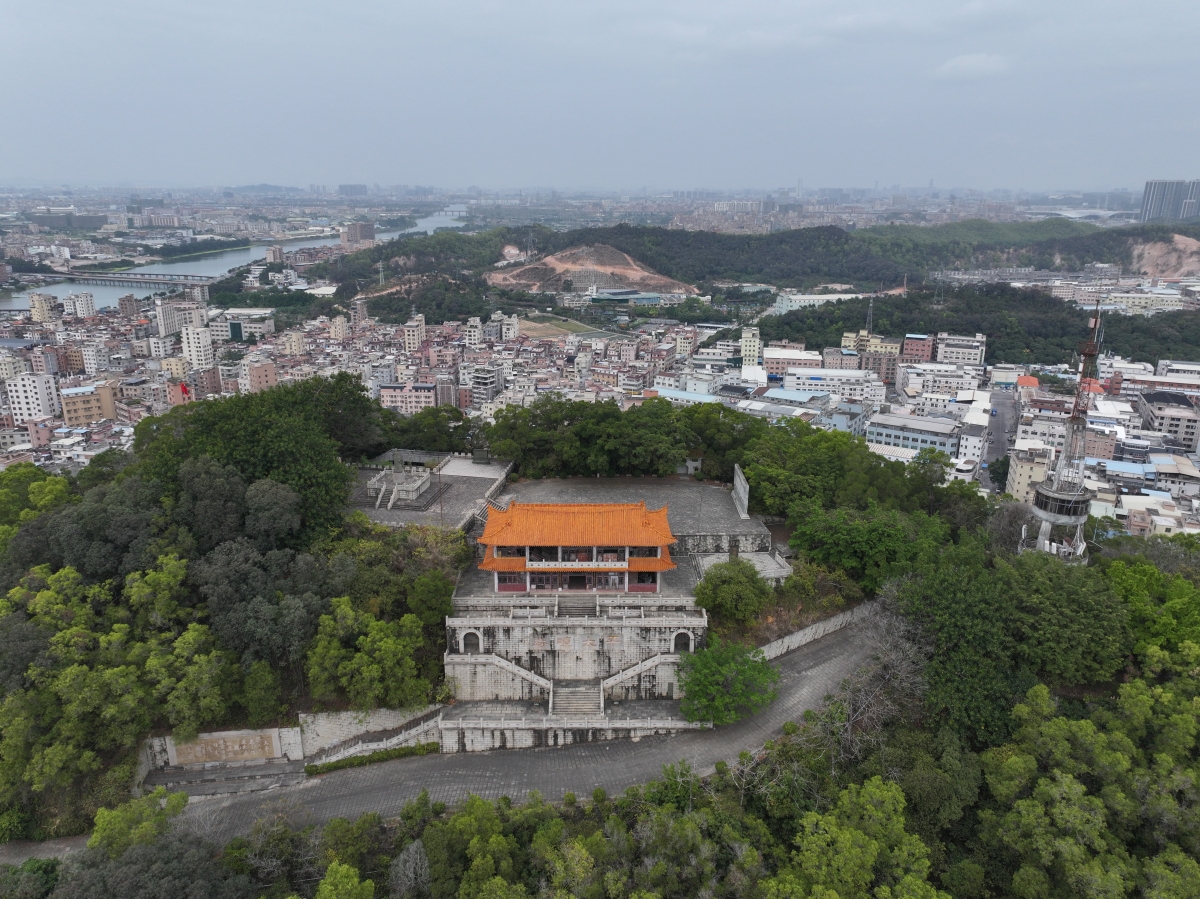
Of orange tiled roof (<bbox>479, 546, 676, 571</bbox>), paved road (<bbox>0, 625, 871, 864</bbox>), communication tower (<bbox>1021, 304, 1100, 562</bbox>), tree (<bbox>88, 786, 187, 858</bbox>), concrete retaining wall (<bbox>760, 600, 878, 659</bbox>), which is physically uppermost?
communication tower (<bbox>1021, 304, 1100, 562</bbox>)

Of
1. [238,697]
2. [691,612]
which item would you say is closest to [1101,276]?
[691,612]

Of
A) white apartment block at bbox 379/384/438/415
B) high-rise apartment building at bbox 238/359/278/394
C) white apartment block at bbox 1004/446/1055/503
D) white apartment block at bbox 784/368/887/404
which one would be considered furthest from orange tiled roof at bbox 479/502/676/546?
high-rise apartment building at bbox 238/359/278/394

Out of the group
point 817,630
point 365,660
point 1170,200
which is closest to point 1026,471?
point 817,630

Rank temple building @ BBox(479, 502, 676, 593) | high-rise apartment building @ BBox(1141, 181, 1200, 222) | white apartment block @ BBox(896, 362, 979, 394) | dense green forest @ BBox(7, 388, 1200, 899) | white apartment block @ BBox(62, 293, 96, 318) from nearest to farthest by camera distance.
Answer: dense green forest @ BBox(7, 388, 1200, 899)
temple building @ BBox(479, 502, 676, 593)
white apartment block @ BBox(896, 362, 979, 394)
white apartment block @ BBox(62, 293, 96, 318)
high-rise apartment building @ BBox(1141, 181, 1200, 222)

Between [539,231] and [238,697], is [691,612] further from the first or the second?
[539,231]

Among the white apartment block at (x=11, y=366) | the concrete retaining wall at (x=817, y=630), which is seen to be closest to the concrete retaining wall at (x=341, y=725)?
the concrete retaining wall at (x=817, y=630)

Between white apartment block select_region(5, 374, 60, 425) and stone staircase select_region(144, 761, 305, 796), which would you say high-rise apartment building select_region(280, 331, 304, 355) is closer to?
white apartment block select_region(5, 374, 60, 425)
